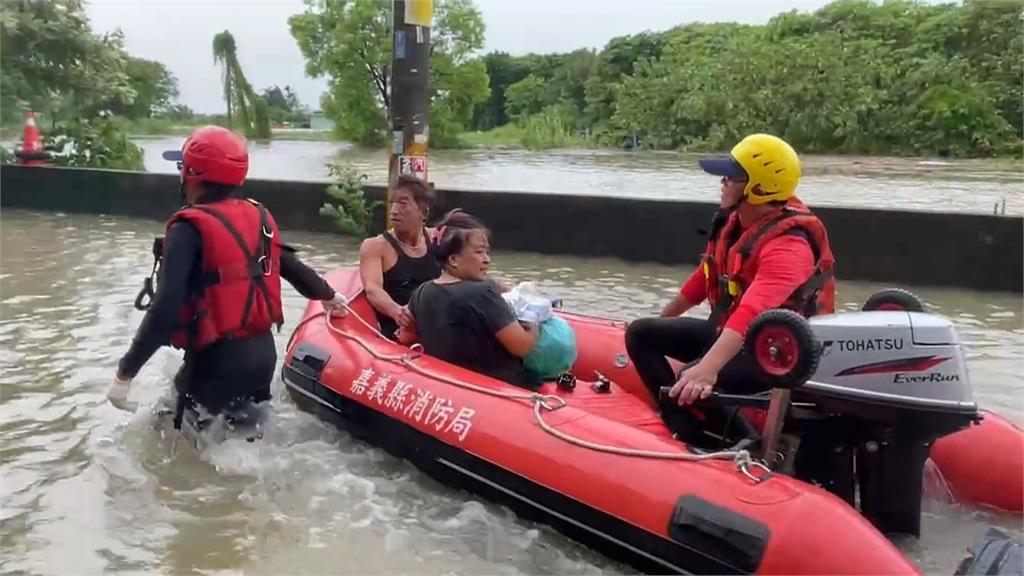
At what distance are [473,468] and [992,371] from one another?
11.4 ft

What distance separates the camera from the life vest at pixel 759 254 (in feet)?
11.3

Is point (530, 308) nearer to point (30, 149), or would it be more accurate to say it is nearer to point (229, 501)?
point (229, 501)

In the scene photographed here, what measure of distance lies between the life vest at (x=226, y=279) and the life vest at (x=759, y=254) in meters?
1.67

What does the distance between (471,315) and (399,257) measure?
3.79 ft

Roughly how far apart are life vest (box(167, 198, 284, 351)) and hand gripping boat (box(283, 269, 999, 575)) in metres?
0.73

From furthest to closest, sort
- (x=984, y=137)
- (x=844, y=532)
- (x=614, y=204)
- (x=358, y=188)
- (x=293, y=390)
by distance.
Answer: (x=984, y=137) < (x=358, y=188) < (x=614, y=204) < (x=293, y=390) < (x=844, y=532)

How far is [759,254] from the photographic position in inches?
135

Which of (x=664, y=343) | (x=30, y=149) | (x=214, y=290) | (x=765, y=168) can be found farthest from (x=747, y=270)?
(x=30, y=149)

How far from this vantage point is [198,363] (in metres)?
3.90

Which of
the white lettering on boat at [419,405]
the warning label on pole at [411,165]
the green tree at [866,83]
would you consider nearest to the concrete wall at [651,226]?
the warning label on pole at [411,165]

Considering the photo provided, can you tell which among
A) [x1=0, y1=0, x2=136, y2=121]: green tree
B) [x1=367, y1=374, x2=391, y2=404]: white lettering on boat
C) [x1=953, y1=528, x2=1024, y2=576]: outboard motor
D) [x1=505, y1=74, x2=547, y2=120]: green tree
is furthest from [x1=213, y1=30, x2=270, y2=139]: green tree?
[x1=953, y1=528, x2=1024, y2=576]: outboard motor

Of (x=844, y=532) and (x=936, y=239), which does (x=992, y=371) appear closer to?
(x=936, y=239)

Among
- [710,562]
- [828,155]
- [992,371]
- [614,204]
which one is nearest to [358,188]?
[614,204]

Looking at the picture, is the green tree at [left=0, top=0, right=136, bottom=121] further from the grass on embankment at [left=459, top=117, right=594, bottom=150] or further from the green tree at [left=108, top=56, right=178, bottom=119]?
the grass on embankment at [left=459, top=117, right=594, bottom=150]
